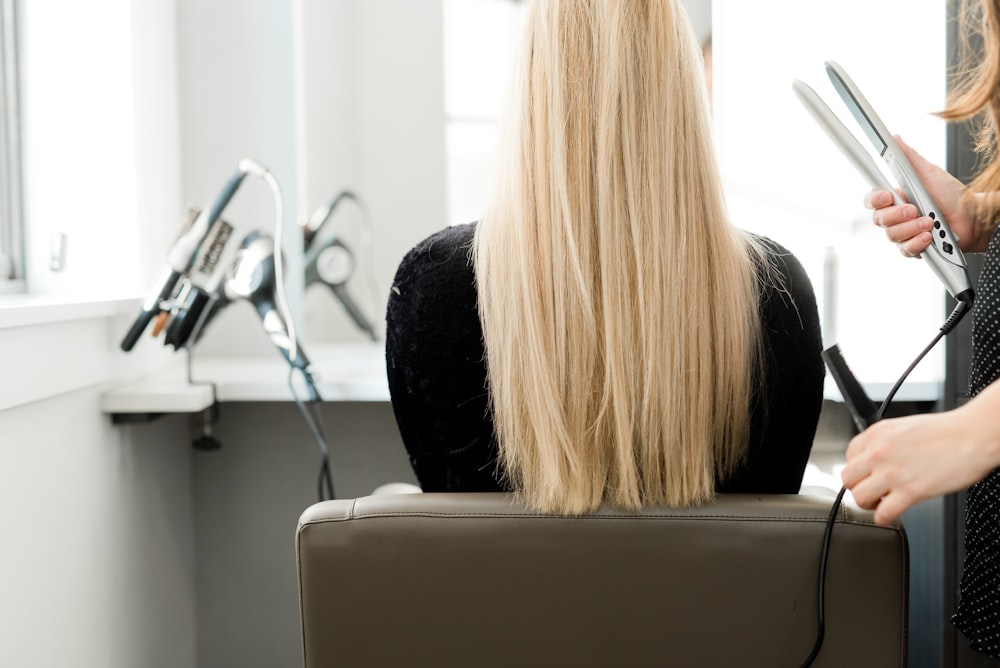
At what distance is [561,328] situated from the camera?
0.81m

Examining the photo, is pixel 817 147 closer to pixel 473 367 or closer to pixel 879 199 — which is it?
pixel 879 199

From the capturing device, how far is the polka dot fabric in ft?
2.43

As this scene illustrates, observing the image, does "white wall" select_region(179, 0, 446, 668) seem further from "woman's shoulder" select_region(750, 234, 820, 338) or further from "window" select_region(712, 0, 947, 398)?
"woman's shoulder" select_region(750, 234, 820, 338)

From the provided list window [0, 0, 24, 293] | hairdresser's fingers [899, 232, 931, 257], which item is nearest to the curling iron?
window [0, 0, 24, 293]

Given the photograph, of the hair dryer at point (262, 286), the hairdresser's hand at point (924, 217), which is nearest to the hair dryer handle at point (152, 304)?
the hair dryer at point (262, 286)

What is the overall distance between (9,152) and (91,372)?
401mm

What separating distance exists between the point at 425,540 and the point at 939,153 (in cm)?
106

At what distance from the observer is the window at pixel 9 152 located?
1348mm

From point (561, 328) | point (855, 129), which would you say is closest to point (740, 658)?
point (561, 328)

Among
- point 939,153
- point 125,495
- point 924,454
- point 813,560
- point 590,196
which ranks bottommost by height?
point 125,495

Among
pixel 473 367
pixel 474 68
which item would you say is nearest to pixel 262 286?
pixel 473 367

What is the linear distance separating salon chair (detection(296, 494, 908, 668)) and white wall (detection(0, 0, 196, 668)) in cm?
51

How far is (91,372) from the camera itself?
1267mm

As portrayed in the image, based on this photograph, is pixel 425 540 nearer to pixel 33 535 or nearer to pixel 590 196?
pixel 590 196
